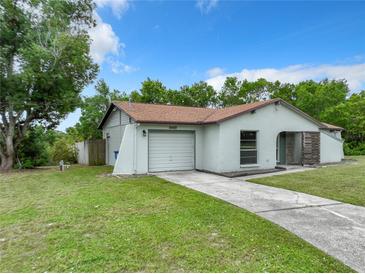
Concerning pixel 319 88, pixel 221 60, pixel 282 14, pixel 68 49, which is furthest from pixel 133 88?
pixel 319 88

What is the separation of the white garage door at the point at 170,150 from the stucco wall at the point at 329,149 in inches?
346

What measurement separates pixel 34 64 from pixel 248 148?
12.1m

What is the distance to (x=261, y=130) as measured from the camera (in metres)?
12.6

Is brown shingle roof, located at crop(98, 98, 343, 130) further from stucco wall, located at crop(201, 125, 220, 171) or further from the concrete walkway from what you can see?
the concrete walkway

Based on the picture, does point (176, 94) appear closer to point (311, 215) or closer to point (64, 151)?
point (64, 151)

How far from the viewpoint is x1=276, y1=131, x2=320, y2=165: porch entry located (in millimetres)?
14133

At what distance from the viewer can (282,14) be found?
12586 mm

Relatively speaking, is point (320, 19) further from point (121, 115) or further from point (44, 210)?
point (44, 210)

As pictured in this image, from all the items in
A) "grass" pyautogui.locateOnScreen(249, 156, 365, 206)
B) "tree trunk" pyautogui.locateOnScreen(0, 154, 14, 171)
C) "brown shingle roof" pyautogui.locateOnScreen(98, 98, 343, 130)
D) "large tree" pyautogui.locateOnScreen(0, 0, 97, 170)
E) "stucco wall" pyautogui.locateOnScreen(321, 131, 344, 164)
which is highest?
"large tree" pyautogui.locateOnScreen(0, 0, 97, 170)

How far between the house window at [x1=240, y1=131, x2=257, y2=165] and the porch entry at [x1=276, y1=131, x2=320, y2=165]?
3234 mm

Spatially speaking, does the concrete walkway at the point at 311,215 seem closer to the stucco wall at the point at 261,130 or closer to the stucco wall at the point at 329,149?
the stucco wall at the point at 261,130

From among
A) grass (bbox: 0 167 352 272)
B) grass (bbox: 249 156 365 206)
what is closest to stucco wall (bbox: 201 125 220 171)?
grass (bbox: 249 156 365 206)

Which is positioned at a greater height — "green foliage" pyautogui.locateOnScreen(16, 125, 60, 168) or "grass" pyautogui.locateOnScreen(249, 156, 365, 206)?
"green foliage" pyautogui.locateOnScreen(16, 125, 60, 168)

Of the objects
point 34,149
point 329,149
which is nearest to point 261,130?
point 329,149
